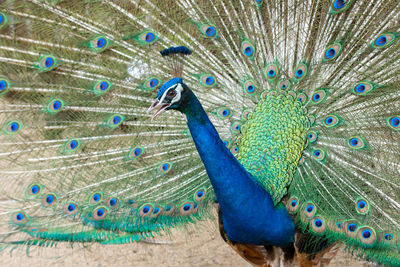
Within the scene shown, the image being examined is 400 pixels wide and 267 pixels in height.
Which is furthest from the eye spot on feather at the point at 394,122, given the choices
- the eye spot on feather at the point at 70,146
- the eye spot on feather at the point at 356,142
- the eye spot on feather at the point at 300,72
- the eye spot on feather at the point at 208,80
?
the eye spot on feather at the point at 70,146

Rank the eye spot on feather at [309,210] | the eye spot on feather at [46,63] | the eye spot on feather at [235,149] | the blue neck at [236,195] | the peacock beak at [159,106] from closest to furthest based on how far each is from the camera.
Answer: the peacock beak at [159,106], the blue neck at [236,195], the eye spot on feather at [309,210], the eye spot on feather at [46,63], the eye spot on feather at [235,149]

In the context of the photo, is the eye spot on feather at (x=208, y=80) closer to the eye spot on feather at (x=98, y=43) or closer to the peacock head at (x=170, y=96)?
the eye spot on feather at (x=98, y=43)

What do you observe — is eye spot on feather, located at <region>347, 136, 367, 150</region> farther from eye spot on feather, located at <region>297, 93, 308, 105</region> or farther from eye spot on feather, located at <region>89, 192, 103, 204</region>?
eye spot on feather, located at <region>89, 192, 103, 204</region>

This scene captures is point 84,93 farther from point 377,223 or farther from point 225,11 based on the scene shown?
point 377,223

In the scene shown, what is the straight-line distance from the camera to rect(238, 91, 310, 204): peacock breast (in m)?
1.92

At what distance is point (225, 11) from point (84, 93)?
0.75m

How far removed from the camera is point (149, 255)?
114 inches

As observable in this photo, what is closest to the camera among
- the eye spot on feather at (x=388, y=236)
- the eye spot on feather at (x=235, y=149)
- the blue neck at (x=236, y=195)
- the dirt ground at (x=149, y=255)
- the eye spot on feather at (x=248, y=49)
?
the blue neck at (x=236, y=195)

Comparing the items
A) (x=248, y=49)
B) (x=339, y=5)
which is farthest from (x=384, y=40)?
(x=248, y=49)

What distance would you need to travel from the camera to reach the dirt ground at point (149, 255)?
9.28ft

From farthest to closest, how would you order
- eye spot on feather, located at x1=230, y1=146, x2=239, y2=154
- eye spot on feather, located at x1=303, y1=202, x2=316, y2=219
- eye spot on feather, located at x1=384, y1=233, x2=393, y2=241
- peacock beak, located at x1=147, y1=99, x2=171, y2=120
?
eye spot on feather, located at x1=230, y1=146, x2=239, y2=154 < eye spot on feather, located at x1=303, y1=202, x2=316, y2=219 < eye spot on feather, located at x1=384, y1=233, x2=393, y2=241 < peacock beak, located at x1=147, y1=99, x2=171, y2=120

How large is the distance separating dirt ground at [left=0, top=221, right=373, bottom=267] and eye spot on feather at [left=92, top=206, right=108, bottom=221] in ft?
2.86

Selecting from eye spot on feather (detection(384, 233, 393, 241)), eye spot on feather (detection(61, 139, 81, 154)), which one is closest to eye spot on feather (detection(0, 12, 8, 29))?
eye spot on feather (detection(61, 139, 81, 154))

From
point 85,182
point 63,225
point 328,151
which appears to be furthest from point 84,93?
point 328,151
